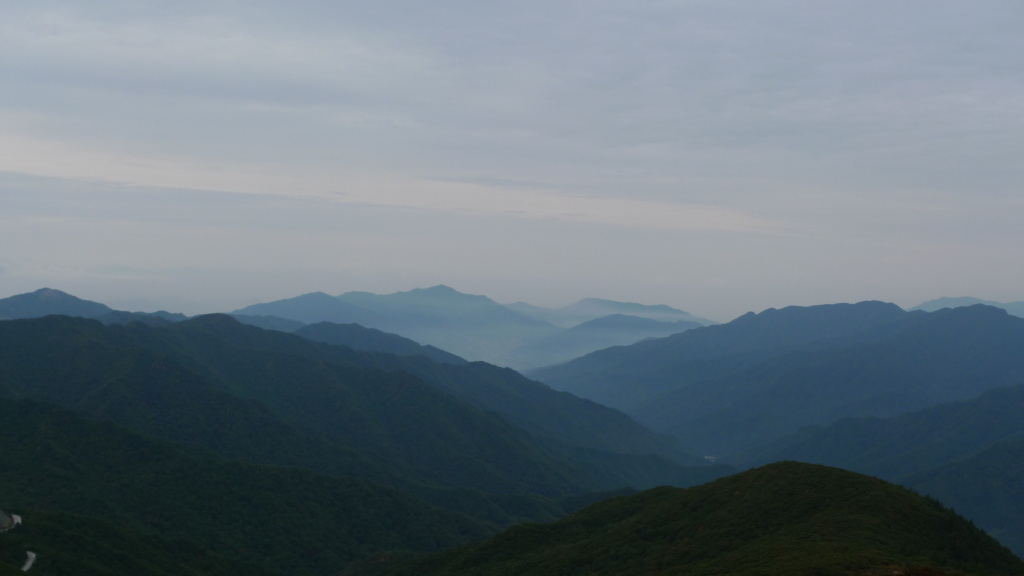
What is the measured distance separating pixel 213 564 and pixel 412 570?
2926 centimetres

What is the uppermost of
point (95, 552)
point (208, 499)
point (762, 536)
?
point (762, 536)

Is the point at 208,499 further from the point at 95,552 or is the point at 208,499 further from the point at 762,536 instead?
the point at 762,536

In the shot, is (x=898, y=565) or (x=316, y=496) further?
(x=316, y=496)

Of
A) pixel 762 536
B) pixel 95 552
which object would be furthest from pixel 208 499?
pixel 762 536

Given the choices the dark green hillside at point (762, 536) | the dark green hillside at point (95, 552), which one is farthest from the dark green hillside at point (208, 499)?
the dark green hillside at point (762, 536)

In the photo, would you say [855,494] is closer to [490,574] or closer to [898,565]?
[898,565]

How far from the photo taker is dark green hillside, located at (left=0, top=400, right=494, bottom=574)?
142000 mm

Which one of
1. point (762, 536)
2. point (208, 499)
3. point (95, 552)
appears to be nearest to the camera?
point (762, 536)

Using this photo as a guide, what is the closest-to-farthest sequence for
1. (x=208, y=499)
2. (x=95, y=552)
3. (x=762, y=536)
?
(x=762, y=536), (x=95, y=552), (x=208, y=499)

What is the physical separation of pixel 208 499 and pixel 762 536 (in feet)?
368

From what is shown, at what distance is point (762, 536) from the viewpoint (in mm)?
80625

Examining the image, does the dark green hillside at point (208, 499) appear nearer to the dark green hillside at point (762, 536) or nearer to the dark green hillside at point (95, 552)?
the dark green hillside at point (95, 552)

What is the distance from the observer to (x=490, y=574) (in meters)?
105

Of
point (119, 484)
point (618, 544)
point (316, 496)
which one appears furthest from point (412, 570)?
point (119, 484)
